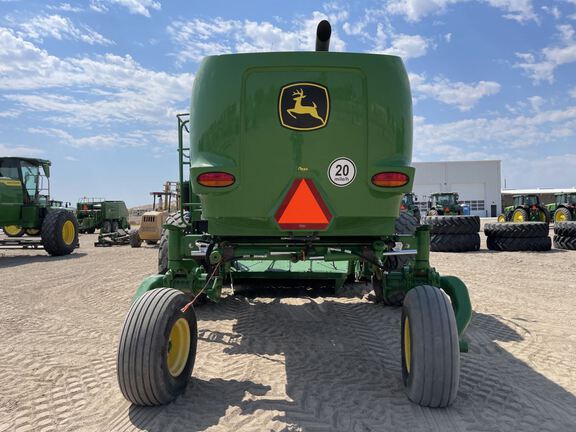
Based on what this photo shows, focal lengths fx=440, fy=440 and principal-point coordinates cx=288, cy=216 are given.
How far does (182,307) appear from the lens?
3.28m

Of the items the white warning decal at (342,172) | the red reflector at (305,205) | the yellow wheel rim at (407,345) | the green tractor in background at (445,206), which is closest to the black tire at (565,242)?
the green tractor in background at (445,206)

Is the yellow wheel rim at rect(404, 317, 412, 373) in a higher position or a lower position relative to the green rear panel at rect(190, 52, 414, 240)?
lower

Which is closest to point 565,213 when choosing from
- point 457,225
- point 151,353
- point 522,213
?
point 522,213

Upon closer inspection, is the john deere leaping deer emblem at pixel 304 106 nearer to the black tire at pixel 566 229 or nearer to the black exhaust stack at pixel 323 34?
the black exhaust stack at pixel 323 34

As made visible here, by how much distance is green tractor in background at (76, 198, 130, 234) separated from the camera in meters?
24.5

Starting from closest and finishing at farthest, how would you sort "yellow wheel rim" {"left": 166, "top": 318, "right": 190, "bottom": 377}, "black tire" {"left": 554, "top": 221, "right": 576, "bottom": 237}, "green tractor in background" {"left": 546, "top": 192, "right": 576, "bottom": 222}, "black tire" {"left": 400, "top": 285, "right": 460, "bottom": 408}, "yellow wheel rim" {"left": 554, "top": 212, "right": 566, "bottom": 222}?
"black tire" {"left": 400, "top": 285, "right": 460, "bottom": 408} < "yellow wheel rim" {"left": 166, "top": 318, "right": 190, "bottom": 377} < "black tire" {"left": 554, "top": 221, "right": 576, "bottom": 237} < "green tractor in background" {"left": 546, "top": 192, "right": 576, "bottom": 222} < "yellow wheel rim" {"left": 554, "top": 212, "right": 566, "bottom": 222}

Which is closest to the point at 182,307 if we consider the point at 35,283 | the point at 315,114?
the point at 315,114

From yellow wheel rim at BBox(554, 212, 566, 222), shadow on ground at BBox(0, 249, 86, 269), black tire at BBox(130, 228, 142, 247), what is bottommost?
shadow on ground at BBox(0, 249, 86, 269)

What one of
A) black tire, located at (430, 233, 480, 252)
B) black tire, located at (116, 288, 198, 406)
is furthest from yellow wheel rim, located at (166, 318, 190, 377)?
black tire, located at (430, 233, 480, 252)

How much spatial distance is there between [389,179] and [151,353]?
2.05 m

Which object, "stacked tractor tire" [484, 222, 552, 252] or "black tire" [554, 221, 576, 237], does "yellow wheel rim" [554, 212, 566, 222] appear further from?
"stacked tractor tire" [484, 222, 552, 252]

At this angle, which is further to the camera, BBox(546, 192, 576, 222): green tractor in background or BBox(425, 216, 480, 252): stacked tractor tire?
BBox(546, 192, 576, 222): green tractor in background

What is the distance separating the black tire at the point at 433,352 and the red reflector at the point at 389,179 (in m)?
0.84

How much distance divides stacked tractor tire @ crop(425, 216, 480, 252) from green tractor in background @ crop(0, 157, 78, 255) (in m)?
11.6
